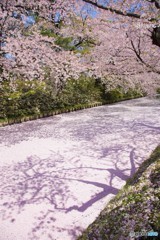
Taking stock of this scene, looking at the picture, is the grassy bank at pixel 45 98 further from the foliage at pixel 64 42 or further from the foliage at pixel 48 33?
the foliage at pixel 48 33

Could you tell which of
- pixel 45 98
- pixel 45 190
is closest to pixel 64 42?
pixel 45 98

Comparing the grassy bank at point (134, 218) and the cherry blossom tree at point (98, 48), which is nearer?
the grassy bank at point (134, 218)

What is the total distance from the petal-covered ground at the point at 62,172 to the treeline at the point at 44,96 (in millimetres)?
2090

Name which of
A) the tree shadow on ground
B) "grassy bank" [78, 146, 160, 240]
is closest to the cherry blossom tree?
"grassy bank" [78, 146, 160, 240]

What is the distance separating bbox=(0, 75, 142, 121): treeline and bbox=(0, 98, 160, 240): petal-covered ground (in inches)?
82.3

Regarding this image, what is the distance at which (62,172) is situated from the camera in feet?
20.3

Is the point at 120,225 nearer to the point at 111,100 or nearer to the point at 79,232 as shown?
the point at 79,232

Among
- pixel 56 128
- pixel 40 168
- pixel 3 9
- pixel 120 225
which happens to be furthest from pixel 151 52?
pixel 120 225

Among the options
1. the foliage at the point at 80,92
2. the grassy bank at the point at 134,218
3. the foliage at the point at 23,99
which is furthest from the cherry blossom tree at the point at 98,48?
the grassy bank at the point at 134,218

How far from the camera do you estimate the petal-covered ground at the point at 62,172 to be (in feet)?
13.3

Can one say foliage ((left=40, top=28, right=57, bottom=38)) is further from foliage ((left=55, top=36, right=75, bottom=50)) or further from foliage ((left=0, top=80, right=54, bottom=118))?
foliage ((left=0, top=80, right=54, bottom=118))

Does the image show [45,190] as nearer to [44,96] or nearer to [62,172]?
[62,172]

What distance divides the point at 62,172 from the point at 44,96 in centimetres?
1017

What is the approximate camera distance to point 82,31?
18.1m
